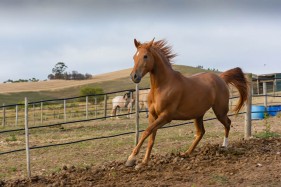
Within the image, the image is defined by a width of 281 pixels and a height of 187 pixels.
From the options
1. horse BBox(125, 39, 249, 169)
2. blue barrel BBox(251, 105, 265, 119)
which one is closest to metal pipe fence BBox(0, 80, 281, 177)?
blue barrel BBox(251, 105, 265, 119)

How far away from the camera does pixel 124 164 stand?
7.61 m

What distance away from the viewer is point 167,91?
739 cm

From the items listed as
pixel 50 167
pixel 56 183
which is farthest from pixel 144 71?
pixel 50 167

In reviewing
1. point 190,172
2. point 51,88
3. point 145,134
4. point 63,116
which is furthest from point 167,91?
point 51,88

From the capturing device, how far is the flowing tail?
9472 millimetres

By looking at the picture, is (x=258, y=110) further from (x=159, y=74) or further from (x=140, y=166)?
(x=140, y=166)

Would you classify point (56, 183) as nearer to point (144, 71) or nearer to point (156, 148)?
point (144, 71)

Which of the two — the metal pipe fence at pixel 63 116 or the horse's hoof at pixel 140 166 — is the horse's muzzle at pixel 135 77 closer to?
the horse's hoof at pixel 140 166

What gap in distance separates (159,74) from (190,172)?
1.70 meters

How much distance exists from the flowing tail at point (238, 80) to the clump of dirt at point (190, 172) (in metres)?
1.70

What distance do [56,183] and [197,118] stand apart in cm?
307

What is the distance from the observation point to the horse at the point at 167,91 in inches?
285

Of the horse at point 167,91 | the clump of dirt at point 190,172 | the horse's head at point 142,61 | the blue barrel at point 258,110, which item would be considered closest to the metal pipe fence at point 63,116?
the clump of dirt at point 190,172

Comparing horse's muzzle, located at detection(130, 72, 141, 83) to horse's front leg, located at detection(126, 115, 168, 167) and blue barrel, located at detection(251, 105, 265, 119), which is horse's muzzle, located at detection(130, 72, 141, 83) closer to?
horse's front leg, located at detection(126, 115, 168, 167)
